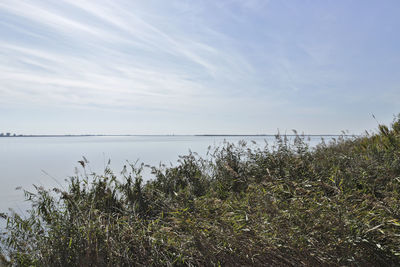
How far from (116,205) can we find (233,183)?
2.87 m

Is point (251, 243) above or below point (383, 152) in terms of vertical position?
below

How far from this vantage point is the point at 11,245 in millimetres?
4512

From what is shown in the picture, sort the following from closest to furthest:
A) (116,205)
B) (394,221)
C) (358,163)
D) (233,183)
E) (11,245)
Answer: (394,221), (11,245), (116,205), (358,163), (233,183)

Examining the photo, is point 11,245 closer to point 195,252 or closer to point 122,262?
point 122,262

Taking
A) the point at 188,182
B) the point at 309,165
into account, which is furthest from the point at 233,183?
the point at 309,165

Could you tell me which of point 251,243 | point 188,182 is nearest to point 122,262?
point 251,243

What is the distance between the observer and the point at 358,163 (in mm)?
6262

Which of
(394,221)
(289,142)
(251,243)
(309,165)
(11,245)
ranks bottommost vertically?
(11,245)

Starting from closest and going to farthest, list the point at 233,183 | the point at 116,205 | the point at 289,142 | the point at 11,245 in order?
the point at 11,245, the point at 116,205, the point at 233,183, the point at 289,142

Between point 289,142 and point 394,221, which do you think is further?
point 289,142

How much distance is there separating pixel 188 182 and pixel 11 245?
3861 millimetres

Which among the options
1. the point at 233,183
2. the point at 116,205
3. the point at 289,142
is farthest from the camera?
the point at 289,142

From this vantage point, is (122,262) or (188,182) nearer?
(122,262)

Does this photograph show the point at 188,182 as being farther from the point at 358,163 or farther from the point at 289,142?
the point at 358,163
